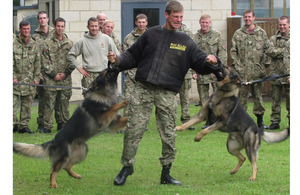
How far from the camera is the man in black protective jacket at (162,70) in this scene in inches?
223

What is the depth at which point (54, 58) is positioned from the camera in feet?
32.7

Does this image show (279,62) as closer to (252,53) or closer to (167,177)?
(252,53)

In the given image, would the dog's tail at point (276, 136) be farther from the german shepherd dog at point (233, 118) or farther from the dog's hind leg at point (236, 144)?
the dog's hind leg at point (236, 144)

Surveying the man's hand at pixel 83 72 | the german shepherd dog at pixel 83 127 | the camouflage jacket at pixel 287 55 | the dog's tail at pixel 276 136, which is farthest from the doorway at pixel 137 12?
the dog's tail at pixel 276 136

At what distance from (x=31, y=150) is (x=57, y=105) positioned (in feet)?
15.5

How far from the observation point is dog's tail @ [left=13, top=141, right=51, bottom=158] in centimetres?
565

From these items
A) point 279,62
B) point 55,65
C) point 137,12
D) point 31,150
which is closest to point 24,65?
point 55,65

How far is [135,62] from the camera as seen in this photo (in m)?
5.89

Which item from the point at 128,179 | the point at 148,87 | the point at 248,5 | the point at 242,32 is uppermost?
the point at 248,5

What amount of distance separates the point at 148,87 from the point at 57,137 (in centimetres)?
127

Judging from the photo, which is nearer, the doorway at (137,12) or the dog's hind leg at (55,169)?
the dog's hind leg at (55,169)

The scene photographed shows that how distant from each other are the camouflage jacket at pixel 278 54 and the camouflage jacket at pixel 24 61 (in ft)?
15.7

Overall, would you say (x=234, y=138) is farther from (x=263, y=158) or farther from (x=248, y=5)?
(x=248, y=5)

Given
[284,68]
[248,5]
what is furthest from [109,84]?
[248,5]
